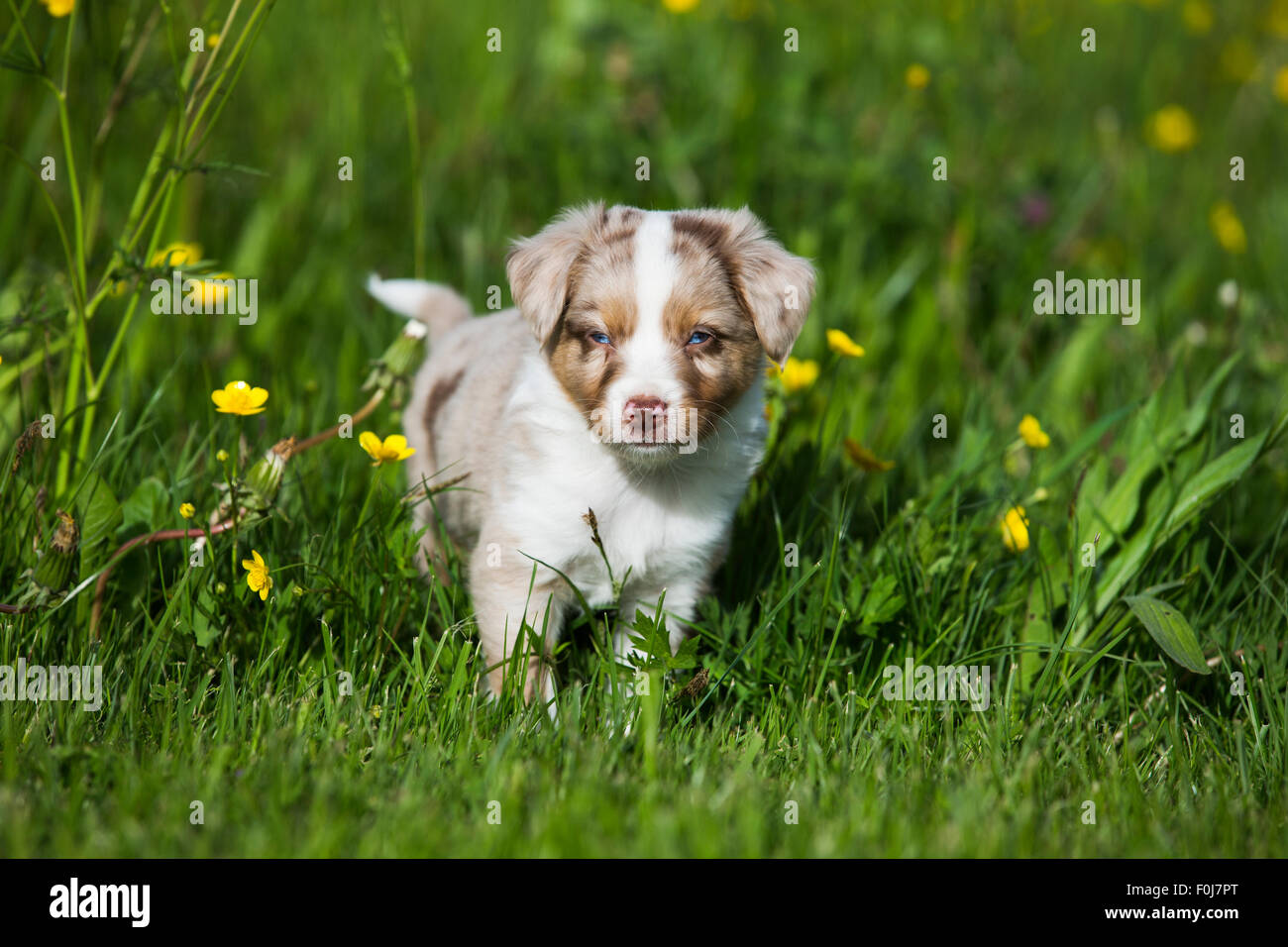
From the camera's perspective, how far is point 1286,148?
6996 mm

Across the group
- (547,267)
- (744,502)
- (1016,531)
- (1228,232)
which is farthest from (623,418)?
(1228,232)

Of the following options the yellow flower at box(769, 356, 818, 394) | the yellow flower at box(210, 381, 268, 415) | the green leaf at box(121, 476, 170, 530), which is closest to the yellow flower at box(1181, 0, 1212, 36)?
the yellow flower at box(769, 356, 818, 394)

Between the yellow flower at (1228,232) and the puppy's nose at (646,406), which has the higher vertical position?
the yellow flower at (1228,232)

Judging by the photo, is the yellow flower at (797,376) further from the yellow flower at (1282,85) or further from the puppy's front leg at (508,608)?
the yellow flower at (1282,85)

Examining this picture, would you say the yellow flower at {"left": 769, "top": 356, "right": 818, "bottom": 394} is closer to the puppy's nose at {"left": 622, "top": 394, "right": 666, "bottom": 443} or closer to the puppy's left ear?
the puppy's left ear

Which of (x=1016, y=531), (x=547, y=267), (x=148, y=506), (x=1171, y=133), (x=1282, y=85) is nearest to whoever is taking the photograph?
(x=547, y=267)

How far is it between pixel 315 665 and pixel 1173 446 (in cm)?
235

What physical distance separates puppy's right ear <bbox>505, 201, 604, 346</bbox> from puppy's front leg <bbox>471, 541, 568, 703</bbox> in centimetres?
56

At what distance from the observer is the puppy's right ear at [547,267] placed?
275cm

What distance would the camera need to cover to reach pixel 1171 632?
9.20 feet

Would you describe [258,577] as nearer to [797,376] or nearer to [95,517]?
[95,517]

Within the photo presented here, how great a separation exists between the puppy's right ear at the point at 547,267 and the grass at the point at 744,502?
63 centimetres

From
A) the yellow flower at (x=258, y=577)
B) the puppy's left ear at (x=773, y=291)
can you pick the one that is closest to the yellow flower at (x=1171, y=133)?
the puppy's left ear at (x=773, y=291)

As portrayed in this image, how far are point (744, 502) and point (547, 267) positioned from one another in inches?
41.1
